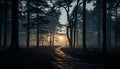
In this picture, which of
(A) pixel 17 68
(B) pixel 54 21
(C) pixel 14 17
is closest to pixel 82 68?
(A) pixel 17 68

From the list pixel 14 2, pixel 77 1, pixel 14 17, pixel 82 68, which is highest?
pixel 77 1

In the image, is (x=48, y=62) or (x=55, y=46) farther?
(x=55, y=46)

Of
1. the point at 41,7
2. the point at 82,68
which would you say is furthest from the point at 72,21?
the point at 82,68

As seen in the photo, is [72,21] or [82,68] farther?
[72,21]

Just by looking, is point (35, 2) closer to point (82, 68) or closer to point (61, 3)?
point (61, 3)

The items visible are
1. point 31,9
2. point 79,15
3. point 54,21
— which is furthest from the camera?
point 54,21

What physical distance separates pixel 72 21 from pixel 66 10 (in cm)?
293

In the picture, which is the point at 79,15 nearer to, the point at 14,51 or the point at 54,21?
the point at 54,21

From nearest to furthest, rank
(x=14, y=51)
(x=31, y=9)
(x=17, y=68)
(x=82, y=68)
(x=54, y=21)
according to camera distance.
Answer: (x=17, y=68) < (x=82, y=68) < (x=14, y=51) < (x=31, y=9) < (x=54, y=21)

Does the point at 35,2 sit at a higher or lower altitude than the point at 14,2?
higher

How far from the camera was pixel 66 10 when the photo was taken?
58281 millimetres

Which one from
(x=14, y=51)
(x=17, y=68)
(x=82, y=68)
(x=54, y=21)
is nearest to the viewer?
(x=17, y=68)

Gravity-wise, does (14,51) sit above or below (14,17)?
below

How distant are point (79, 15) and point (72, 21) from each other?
34753mm
